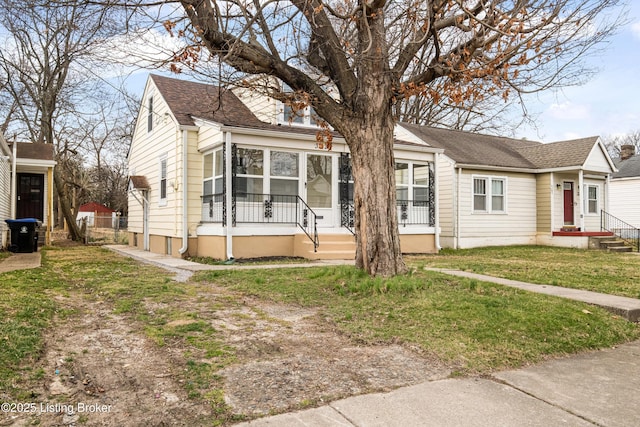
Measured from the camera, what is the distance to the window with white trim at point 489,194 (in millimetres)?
17688

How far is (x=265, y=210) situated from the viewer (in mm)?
12492

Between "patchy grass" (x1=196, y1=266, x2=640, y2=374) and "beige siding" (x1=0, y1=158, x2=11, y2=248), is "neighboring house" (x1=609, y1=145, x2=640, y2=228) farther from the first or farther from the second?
"beige siding" (x1=0, y1=158, x2=11, y2=248)

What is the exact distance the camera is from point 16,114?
74.5 ft

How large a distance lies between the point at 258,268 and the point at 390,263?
3.84 meters

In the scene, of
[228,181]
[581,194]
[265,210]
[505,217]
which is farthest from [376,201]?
[581,194]

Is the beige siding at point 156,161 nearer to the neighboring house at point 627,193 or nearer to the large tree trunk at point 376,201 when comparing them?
the large tree trunk at point 376,201

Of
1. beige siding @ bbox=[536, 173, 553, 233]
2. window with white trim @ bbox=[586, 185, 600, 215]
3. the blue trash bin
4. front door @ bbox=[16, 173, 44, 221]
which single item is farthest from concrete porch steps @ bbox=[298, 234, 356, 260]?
window with white trim @ bbox=[586, 185, 600, 215]

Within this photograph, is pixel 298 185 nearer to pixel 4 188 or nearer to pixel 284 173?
pixel 284 173

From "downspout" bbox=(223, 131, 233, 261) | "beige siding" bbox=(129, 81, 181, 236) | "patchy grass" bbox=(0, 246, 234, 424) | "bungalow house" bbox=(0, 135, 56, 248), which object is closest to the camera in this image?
"patchy grass" bbox=(0, 246, 234, 424)

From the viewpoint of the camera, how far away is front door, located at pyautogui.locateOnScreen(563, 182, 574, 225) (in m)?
19.3

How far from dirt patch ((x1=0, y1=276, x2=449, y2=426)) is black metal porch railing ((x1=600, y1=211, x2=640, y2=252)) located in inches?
683

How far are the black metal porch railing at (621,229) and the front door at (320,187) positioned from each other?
12213 millimetres

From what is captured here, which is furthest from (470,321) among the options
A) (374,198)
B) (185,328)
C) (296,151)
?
(296,151)

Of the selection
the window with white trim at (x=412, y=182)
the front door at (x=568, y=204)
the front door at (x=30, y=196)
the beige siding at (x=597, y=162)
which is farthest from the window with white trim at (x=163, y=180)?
the front door at (x=568, y=204)
